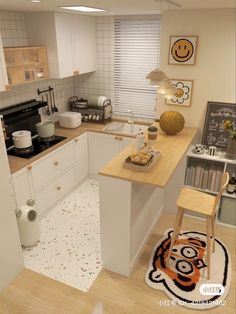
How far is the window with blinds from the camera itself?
400 centimetres

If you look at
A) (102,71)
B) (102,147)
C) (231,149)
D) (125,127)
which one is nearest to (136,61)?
(102,71)

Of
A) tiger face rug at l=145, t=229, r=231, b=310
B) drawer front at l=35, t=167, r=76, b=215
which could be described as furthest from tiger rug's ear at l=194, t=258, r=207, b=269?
drawer front at l=35, t=167, r=76, b=215

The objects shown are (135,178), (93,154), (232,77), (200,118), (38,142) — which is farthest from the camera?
(93,154)

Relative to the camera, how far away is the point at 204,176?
11.5ft

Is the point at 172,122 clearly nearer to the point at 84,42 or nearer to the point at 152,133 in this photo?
the point at 152,133

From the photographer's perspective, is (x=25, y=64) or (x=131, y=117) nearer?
(x=25, y=64)

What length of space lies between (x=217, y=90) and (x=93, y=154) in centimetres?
205

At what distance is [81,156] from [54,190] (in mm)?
726

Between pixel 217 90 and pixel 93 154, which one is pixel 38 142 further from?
pixel 217 90

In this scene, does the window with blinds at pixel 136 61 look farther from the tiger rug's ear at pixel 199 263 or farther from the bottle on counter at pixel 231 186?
the tiger rug's ear at pixel 199 263

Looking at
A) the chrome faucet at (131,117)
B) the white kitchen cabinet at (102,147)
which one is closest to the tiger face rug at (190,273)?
the white kitchen cabinet at (102,147)

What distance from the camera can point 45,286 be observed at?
2.66 metres

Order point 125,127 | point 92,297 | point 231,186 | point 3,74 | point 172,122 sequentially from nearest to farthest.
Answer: point 92,297 < point 3,74 < point 172,122 < point 231,186 < point 125,127

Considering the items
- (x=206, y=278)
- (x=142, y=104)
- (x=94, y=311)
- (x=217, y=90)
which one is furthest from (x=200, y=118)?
(x=94, y=311)
